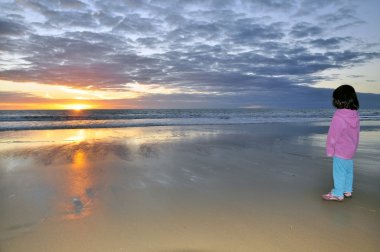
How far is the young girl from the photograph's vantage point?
14.4ft

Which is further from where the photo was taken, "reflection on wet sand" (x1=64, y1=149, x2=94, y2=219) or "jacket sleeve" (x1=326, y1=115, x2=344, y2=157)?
"jacket sleeve" (x1=326, y1=115, x2=344, y2=157)

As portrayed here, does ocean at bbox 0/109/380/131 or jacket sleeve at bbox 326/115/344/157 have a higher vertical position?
jacket sleeve at bbox 326/115/344/157

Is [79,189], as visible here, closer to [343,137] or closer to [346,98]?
[343,137]

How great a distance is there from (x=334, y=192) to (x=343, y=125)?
1.07 metres

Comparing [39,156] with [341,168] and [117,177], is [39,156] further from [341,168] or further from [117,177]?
[341,168]

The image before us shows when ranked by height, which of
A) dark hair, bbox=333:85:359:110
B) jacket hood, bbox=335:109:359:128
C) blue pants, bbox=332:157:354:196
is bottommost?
blue pants, bbox=332:157:354:196

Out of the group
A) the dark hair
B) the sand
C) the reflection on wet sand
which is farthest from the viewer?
the dark hair

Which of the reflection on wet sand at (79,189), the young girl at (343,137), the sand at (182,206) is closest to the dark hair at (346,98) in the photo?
the young girl at (343,137)

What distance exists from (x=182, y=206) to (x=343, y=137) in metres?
2.78

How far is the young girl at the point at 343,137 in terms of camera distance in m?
4.39

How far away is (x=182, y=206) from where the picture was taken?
4066 millimetres

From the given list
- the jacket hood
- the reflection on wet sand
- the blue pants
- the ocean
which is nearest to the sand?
the reflection on wet sand

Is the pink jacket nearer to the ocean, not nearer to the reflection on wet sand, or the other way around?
the reflection on wet sand

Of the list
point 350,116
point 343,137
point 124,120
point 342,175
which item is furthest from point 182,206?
point 124,120
